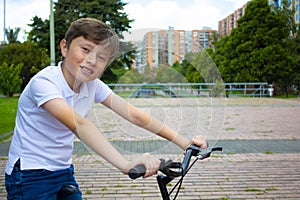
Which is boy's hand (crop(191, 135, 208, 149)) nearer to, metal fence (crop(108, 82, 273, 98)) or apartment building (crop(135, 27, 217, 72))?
metal fence (crop(108, 82, 273, 98))

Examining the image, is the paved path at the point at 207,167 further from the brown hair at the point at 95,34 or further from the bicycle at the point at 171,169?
the brown hair at the point at 95,34

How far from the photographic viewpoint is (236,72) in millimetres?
31469

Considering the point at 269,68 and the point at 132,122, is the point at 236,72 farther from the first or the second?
the point at 132,122

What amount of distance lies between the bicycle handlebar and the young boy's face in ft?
1.40

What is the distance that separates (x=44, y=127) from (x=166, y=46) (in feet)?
2.09

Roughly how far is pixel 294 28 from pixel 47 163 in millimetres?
31818

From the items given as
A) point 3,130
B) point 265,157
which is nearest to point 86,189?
point 265,157

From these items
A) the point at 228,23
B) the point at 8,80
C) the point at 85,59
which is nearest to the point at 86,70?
the point at 85,59

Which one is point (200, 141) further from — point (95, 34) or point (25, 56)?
point (25, 56)

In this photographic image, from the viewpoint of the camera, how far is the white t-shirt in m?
1.65

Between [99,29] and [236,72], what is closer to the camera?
[99,29]

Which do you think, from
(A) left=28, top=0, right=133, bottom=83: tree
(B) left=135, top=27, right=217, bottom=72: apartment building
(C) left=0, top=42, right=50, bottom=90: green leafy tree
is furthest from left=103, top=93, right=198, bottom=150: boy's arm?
(C) left=0, top=42, right=50, bottom=90: green leafy tree

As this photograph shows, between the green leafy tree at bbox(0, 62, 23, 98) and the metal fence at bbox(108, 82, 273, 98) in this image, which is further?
the green leafy tree at bbox(0, 62, 23, 98)

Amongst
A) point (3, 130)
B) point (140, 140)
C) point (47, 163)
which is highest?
point (140, 140)
